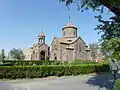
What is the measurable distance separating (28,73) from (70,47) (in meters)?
40.9

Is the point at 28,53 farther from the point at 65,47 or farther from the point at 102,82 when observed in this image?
the point at 102,82

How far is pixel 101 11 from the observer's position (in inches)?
560

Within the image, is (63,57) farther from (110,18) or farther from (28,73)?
(110,18)

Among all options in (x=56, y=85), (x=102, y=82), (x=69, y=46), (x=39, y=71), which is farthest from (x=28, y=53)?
(x=56, y=85)

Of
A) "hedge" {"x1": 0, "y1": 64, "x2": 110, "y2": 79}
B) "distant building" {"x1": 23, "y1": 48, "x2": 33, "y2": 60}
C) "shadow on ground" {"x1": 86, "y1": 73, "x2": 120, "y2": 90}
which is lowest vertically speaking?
"shadow on ground" {"x1": 86, "y1": 73, "x2": 120, "y2": 90}

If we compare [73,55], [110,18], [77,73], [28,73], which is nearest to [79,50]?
[73,55]

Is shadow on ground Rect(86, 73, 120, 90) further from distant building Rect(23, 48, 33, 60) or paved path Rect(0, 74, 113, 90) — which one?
distant building Rect(23, 48, 33, 60)

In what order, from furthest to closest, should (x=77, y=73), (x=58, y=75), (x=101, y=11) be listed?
(x=77, y=73) < (x=58, y=75) < (x=101, y=11)

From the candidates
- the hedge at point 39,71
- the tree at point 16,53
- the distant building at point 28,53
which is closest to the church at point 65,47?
the distant building at point 28,53

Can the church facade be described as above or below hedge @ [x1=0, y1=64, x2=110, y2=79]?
above

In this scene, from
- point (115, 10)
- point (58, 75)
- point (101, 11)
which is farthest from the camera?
point (58, 75)

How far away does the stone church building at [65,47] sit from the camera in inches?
2448

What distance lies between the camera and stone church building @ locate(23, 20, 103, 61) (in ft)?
204

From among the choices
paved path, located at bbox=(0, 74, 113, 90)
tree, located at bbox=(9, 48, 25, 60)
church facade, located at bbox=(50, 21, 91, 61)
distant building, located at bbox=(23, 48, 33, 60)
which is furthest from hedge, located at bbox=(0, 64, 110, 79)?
tree, located at bbox=(9, 48, 25, 60)
